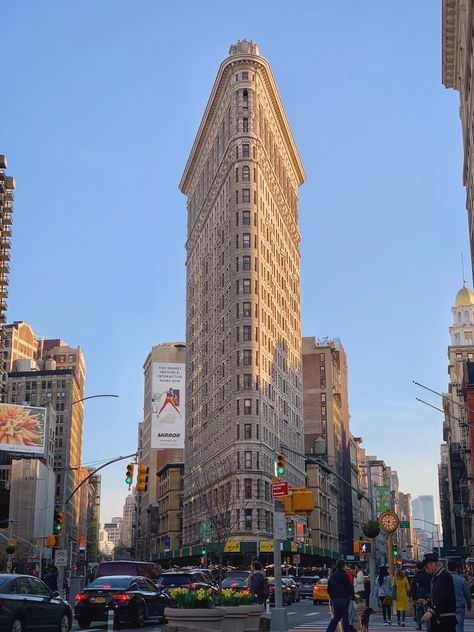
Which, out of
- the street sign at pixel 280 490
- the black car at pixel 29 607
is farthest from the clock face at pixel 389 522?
the black car at pixel 29 607

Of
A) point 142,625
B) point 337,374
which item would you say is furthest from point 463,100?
point 337,374

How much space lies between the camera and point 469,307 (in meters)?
190

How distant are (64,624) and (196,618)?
615cm

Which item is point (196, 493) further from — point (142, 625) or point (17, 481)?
point (142, 625)

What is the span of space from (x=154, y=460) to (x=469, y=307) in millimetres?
80459

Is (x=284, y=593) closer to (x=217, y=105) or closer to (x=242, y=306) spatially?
(x=242, y=306)

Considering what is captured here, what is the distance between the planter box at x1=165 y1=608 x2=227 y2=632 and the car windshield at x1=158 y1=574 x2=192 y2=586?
14.8m

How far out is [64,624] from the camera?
69.9 feet

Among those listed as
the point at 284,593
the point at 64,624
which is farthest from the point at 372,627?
the point at 284,593

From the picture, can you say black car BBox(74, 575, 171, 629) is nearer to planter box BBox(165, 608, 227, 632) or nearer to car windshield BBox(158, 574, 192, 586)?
car windshield BBox(158, 574, 192, 586)

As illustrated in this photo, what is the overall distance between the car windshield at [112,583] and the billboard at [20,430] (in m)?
86.2

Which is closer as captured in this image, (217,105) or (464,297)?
(217,105)

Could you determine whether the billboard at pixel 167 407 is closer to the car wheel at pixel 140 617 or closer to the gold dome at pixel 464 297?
the car wheel at pixel 140 617

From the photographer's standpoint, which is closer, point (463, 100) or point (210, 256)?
point (463, 100)
